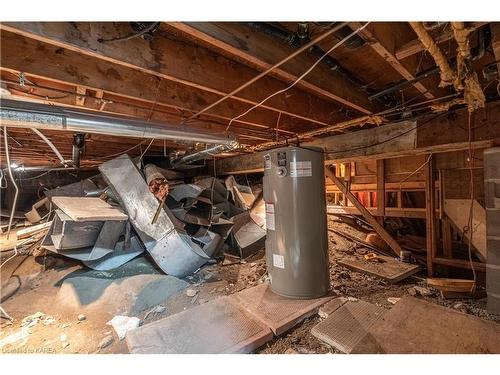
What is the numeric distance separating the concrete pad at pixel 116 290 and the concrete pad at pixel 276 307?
844 millimetres

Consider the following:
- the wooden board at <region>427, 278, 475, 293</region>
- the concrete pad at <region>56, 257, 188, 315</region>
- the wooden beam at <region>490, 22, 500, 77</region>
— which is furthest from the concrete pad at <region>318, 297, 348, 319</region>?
the wooden beam at <region>490, 22, 500, 77</region>

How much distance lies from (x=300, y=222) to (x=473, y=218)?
2.55m

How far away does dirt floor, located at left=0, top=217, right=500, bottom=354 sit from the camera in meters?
1.83

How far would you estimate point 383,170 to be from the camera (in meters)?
4.21

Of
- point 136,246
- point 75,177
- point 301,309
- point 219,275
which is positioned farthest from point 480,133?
point 75,177

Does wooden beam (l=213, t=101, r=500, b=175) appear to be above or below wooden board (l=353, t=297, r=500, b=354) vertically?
above

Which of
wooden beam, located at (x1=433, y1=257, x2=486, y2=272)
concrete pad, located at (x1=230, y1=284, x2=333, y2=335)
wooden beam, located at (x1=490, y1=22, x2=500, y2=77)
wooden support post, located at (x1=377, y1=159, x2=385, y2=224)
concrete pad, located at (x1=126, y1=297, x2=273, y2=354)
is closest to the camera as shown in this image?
wooden beam, located at (x1=490, y1=22, x2=500, y2=77)

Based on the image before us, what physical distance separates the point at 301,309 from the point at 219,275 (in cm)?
136

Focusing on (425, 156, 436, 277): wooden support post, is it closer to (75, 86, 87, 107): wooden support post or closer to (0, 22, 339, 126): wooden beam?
(0, 22, 339, 126): wooden beam

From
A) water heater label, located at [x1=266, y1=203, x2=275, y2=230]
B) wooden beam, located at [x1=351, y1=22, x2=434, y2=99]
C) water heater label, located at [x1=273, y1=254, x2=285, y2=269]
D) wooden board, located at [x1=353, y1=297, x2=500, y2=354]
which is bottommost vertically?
wooden board, located at [x1=353, y1=297, x2=500, y2=354]

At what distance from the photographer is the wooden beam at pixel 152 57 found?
3.69ft

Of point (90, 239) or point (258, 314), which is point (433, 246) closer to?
point (258, 314)

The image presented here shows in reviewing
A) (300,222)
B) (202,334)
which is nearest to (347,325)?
(300,222)

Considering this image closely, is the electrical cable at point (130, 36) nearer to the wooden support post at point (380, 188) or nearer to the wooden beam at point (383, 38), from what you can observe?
the wooden beam at point (383, 38)
